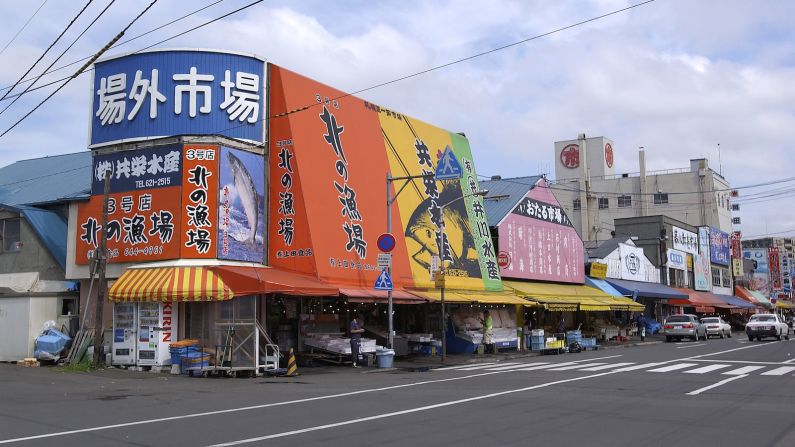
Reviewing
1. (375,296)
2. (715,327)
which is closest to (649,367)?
(375,296)

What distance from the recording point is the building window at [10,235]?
1067 inches

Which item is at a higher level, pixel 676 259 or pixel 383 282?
pixel 676 259

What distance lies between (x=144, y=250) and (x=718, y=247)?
6381cm

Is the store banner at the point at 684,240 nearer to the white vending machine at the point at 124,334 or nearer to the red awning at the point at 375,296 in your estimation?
the red awning at the point at 375,296

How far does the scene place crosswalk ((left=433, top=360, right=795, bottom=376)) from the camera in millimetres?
21422

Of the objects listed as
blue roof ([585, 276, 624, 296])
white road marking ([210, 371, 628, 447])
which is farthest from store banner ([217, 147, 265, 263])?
blue roof ([585, 276, 624, 296])

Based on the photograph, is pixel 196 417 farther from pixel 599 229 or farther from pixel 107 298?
pixel 599 229

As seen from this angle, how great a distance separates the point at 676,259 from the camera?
61.7 meters

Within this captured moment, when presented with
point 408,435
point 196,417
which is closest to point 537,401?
point 408,435

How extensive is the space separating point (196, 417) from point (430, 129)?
2288 cm

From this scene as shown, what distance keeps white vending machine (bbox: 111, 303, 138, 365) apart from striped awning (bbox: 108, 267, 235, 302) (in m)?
0.90

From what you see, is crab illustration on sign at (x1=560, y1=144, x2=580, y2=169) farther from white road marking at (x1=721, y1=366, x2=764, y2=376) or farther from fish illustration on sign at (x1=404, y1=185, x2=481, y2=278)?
white road marking at (x1=721, y1=366, x2=764, y2=376)

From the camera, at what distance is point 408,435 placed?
34.7 ft

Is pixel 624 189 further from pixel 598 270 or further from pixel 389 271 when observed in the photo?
pixel 389 271
